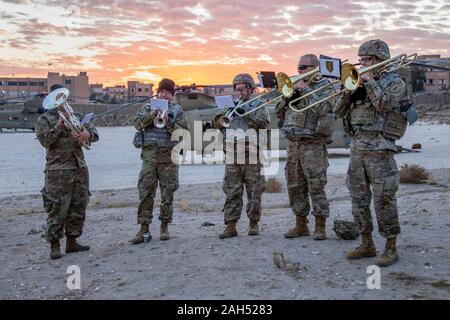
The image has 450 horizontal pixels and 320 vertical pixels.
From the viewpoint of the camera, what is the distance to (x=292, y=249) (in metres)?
6.62

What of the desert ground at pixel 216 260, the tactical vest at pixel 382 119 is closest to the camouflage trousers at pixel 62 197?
the desert ground at pixel 216 260

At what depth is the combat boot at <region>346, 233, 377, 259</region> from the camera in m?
6.10

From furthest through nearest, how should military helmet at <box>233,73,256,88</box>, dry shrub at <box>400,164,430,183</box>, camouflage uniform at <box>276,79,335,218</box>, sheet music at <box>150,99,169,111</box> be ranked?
dry shrub at <box>400,164,430,183</box>
military helmet at <box>233,73,256,88</box>
sheet music at <box>150,99,169,111</box>
camouflage uniform at <box>276,79,335,218</box>

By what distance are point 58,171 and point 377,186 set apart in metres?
3.75

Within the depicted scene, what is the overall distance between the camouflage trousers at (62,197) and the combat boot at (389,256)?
3641 mm

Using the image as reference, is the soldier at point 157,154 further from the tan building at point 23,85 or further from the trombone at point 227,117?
the tan building at point 23,85

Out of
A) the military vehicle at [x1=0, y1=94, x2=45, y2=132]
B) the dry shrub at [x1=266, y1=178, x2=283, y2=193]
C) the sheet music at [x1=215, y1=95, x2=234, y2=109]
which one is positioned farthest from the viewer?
the military vehicle at [x1=0, y1=94, x2=45, y2=132]

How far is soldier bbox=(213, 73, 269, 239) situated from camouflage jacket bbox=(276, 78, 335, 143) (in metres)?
0.53

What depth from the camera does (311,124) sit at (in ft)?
23.1

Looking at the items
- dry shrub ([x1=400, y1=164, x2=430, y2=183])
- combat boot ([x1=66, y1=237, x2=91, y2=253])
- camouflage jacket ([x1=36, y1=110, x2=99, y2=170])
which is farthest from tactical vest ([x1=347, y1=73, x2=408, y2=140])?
dry shrub ([x1=400, y1=164, x2=430, y2=183])

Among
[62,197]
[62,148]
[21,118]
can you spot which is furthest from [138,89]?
[62,197]

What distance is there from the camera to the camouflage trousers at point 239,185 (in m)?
7.50

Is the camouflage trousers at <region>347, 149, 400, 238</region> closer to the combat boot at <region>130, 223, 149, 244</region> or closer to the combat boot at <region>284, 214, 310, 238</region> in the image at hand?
the combat boot at <region>284, 214, 310, 238</region>
